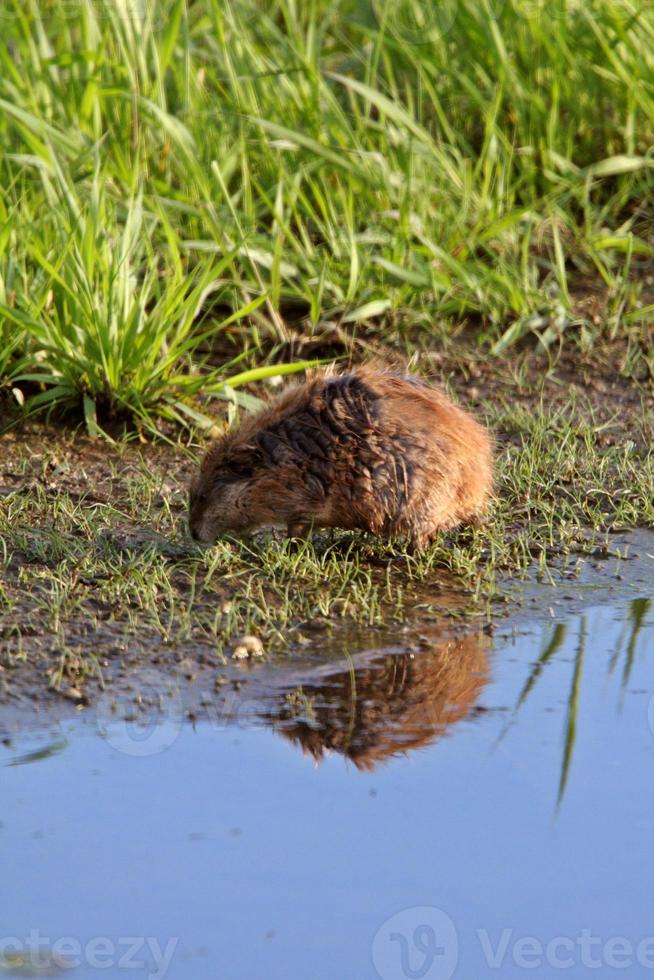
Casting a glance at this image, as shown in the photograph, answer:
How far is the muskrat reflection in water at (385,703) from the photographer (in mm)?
3738

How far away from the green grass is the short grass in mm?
490

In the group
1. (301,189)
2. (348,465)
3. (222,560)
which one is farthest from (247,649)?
(301,189)

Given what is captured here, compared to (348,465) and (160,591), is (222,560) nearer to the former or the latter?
(160,591)

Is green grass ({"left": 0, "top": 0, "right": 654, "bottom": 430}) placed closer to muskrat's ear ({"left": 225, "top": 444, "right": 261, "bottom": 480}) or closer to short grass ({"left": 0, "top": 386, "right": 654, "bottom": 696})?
short grass ({"left": 0, "top": 386, "right": 654, "bottom": 696})

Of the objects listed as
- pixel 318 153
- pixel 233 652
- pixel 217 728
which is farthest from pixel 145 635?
pixel 318 153

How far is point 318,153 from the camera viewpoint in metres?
6.60

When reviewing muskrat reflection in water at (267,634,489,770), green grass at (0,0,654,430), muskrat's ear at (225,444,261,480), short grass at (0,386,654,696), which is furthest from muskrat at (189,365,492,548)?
green grass at (0,0,654,430)

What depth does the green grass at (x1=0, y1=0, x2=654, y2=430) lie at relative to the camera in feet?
19.0

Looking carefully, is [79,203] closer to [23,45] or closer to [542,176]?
[23,45]

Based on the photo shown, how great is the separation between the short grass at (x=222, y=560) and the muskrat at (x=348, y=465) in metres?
0.14

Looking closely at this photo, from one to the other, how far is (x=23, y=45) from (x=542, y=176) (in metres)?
2.61

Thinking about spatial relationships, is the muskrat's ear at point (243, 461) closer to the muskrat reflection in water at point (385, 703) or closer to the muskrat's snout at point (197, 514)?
the muskrat's snout at point (197, 514)

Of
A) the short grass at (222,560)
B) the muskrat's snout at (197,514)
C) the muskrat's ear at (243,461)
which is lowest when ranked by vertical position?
the short grass at (222,560)

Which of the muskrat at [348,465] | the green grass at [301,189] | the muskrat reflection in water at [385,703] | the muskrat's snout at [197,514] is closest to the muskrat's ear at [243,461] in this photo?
the muskrat at [348,465]
